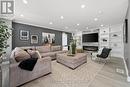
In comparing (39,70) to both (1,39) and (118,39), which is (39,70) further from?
(118,39)

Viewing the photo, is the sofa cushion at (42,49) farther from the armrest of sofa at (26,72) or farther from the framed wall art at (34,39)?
the armrest of sofa at (26,72)

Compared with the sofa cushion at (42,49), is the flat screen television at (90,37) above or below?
above

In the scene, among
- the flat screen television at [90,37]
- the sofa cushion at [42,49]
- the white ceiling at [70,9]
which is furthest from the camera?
the flat screen television at [90,37]

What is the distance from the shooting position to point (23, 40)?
5.81 metres

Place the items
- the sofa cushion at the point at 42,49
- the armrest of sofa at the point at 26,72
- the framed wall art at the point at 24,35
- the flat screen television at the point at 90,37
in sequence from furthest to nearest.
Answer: the flat screen television at the point at 90,37, the framed wall art at the point at 24,35, the sofa cushion at the point at 42,49, the armrest of sofa at the point at 26,72

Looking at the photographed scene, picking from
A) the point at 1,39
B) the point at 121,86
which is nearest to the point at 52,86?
the point at 1,39

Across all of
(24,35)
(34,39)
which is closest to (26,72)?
(24,35)

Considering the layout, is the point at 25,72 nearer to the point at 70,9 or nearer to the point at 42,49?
the point at 70,9

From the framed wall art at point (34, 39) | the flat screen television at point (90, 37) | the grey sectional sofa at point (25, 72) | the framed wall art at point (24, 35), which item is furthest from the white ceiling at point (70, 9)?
the flat screen television at point (90, 37)

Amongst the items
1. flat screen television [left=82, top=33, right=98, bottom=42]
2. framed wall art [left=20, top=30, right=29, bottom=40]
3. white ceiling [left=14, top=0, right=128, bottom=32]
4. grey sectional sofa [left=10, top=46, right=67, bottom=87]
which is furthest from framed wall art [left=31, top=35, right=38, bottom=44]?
flat screen television [left=82, top=33, right=98, bottom=42]

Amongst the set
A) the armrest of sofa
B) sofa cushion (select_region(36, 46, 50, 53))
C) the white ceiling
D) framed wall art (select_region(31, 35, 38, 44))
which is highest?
the white ceiling

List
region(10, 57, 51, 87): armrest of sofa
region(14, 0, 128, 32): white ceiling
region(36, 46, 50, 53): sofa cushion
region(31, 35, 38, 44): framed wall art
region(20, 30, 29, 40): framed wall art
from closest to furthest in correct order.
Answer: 1. region(10, 57, 51, 87): armrest of sofa
2. region(14, 0, 128, 32): white ceiling
3. region(36, 46, 50, 53): sofa cushion
4. region(20, 30, 29, 40): framed wall art
5. region(31, 35, 38, 44): framed wall art

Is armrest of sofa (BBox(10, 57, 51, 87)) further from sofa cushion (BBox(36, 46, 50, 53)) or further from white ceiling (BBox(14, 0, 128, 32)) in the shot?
sofa cushion (BBox(36, 46, 50, 53))

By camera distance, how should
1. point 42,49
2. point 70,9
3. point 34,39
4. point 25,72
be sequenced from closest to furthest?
1. point 25,72
2. point 70,9
3. point 42,49
4. point 34,39
